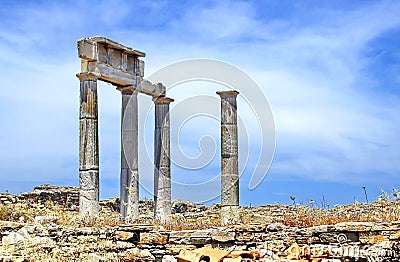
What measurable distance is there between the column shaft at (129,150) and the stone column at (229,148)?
9.53 feet

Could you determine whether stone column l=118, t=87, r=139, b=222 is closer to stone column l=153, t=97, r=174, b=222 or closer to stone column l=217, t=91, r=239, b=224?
stone column l=153, t=97, r=174, b=222

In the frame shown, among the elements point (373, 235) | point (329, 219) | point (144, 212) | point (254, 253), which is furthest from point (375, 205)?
point (144, 212)

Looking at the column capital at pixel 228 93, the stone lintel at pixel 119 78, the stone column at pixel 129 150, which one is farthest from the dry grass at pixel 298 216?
the column capital at pixel 228 93

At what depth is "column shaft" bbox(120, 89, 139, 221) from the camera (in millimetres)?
19562

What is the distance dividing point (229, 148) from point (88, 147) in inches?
180

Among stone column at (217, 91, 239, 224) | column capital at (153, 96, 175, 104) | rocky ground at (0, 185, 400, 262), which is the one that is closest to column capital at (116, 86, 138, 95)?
column capital at (153, 96, 175, 104)

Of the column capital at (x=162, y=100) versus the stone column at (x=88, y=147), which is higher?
the column capital at (x=162, y=100)

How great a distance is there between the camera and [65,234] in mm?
12266

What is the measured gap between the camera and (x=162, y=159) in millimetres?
21297

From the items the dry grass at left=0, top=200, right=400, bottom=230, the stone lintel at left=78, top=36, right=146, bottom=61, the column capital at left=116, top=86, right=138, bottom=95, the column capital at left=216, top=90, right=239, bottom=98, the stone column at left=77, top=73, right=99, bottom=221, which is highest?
the stone lintel at left=78, top=36, right=146, bottom=61

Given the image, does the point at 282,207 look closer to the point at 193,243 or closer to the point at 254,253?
the point at 193,243

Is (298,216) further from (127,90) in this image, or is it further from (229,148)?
(127,90)

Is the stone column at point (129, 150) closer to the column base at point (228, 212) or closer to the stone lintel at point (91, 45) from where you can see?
the stone lintel at point (91, 45)

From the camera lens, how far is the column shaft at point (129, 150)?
64.2 ft
